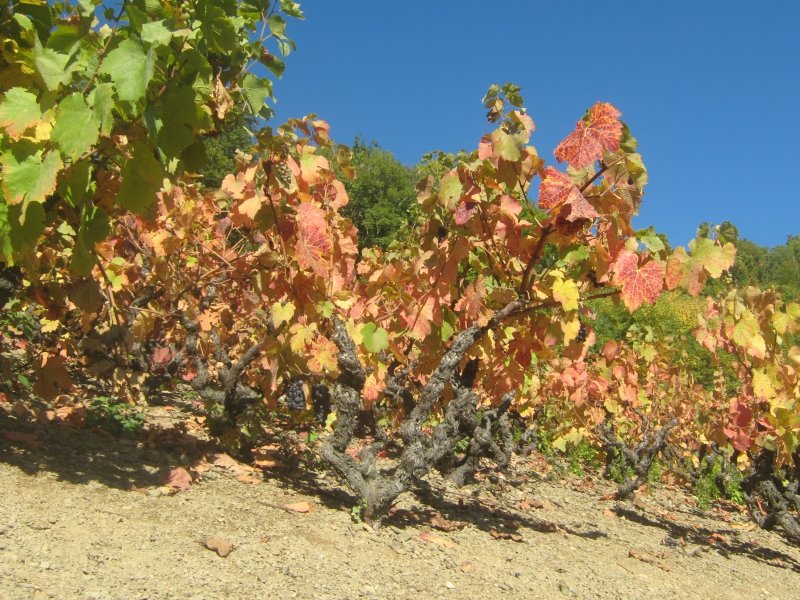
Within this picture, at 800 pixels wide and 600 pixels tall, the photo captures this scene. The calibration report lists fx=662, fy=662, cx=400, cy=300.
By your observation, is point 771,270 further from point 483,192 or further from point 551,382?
point 483,192

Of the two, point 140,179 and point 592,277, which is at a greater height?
point 592,277

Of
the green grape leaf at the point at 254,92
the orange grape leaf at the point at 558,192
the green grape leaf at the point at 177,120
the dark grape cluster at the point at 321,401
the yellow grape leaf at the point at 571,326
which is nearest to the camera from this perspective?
the green grape leaf at the point at 177,120

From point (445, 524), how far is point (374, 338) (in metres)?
1.07

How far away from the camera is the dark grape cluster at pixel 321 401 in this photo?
5.13m

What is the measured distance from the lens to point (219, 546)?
2.23 m

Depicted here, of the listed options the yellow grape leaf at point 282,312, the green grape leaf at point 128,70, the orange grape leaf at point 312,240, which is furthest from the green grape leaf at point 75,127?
the yellow grape leaf at point 282,312

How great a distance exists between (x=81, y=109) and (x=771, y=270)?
6140 centimetres

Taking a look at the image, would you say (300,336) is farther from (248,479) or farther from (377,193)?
(377,193)

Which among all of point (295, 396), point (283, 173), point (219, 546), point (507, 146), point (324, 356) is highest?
point (507, 146)

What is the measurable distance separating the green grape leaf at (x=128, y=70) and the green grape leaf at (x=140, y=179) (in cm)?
29

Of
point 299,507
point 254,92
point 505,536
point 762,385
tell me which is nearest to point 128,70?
point 254,92

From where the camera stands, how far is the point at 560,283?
279cm

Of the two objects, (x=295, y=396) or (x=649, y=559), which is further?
(x=295, y=396)

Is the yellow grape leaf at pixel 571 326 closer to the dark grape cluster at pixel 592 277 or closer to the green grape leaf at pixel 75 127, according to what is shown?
the dark grape cluster at pixel 592 277
